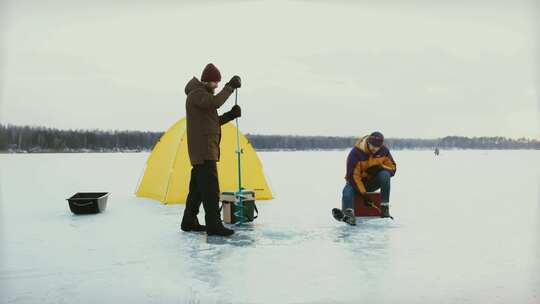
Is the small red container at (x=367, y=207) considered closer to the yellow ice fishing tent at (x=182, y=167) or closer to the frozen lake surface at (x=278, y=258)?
the frozen lake surface at (x=278, y=258)

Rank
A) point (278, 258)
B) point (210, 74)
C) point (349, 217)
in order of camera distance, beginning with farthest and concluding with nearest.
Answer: point (349, 217) → point (210, 74) → point (278, 258)

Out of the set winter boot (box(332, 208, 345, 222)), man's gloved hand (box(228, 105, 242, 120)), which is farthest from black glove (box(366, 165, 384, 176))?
man's gloved hand (box(228, 105, 242, 120))

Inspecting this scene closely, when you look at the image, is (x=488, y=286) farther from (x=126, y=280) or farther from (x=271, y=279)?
(x=126, y=280)

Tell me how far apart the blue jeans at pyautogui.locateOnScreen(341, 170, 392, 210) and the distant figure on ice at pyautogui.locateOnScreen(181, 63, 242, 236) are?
5.56ft

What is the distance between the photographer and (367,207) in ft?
22.7

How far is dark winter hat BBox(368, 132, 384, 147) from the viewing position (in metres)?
6.56

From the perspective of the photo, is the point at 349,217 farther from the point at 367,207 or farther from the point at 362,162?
the point at 362,162

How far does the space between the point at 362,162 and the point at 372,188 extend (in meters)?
0.45

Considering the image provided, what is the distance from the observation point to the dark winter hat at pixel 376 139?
6559 millimetres

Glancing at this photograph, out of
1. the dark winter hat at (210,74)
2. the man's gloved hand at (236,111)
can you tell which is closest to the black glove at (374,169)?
the man's gloved hand at (236,111)

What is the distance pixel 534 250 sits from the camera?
4949mm

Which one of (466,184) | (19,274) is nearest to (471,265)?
(19,274)

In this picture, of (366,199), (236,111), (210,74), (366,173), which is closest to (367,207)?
(366,199)

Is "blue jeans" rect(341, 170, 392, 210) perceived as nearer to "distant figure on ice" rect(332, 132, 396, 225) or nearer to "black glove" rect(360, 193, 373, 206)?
"distant figure on ice" rect(332, 132, 396, 225)
